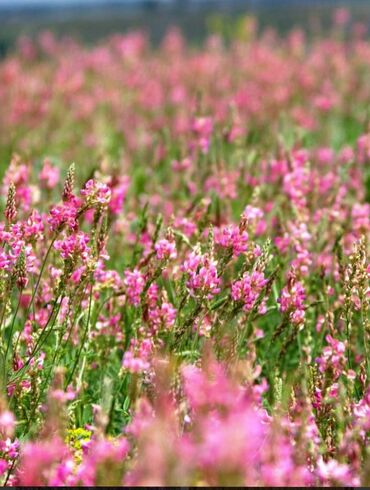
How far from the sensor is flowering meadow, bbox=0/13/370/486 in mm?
1752

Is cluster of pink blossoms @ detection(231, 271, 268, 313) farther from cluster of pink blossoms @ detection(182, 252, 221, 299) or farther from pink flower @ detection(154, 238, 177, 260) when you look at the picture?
pink flower @ detection(154, 238, 177, 260)

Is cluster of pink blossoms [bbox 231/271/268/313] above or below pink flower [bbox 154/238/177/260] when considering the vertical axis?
below

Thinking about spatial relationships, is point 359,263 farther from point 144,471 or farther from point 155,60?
point 155,60

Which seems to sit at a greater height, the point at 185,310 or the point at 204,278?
the point at 185,310

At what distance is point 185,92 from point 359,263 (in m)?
7.47

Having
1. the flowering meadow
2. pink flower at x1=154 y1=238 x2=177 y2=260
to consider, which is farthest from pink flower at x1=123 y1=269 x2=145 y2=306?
pink flower at x1=154 y1=238 x2=177 y2=260

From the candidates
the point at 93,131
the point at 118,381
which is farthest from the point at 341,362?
the point at 93,131

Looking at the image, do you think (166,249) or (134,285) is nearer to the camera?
(166,249)

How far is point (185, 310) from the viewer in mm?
3361

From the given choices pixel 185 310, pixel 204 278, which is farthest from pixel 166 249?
pixel 185 310

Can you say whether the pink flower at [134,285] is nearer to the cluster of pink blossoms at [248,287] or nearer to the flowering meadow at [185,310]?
the flowering meadow at [185,310]

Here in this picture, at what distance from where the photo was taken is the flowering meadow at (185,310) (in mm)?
1752

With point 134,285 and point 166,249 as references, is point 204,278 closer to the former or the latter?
point 166,249

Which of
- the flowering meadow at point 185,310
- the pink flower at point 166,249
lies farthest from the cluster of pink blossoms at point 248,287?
the pink flower at point 166,249
